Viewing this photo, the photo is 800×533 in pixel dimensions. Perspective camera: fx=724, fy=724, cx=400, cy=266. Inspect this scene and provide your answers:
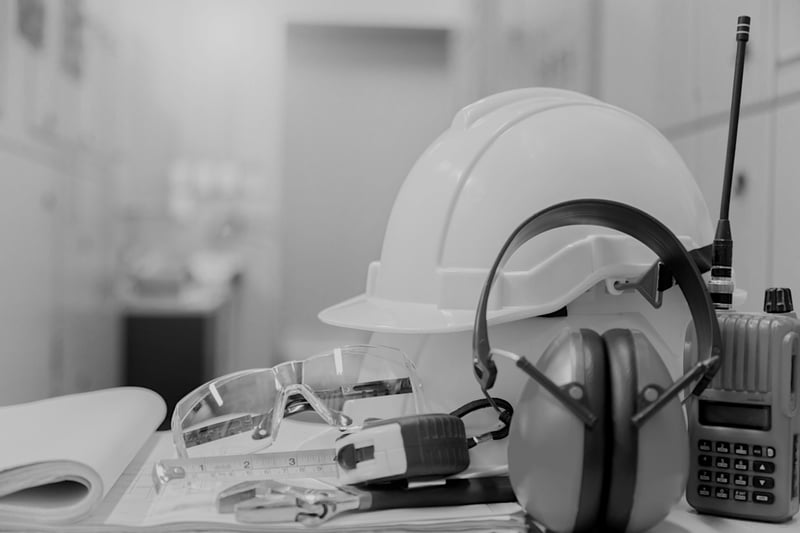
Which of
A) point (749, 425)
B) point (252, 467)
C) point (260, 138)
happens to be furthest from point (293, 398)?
point (260, 138)

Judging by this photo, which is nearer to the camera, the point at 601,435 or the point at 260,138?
the point at 601,435

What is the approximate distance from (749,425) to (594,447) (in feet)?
0.50

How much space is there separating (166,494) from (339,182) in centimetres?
346

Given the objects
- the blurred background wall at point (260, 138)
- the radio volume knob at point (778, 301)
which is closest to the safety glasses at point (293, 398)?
the radio volume knob at point (778, 301)

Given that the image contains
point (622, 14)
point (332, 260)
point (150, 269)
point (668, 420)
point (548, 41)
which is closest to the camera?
point (668, 420)

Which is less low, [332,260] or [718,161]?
[718,161]

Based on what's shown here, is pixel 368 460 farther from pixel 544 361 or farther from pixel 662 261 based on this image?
pixel 662 261

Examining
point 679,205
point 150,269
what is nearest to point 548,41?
point 679,205

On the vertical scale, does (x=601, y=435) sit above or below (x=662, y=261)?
below

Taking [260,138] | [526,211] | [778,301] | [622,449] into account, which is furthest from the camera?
[260,138]

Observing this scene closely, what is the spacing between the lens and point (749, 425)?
0.51m

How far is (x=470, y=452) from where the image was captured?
0.62 m

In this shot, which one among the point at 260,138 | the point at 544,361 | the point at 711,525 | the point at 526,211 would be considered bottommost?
the point at 711,525

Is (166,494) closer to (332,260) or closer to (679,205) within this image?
(679,205)
